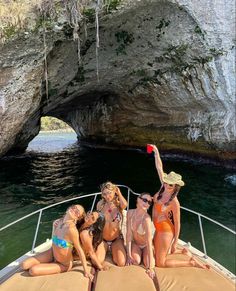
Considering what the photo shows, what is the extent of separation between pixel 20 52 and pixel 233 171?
11.2 metres

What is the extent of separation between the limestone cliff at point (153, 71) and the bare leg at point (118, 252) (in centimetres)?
742

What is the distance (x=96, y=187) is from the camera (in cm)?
1402

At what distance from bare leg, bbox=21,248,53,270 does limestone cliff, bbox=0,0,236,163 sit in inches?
287

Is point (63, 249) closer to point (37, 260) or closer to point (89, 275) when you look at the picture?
point (37, 260)

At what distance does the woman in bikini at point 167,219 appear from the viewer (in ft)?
16.1

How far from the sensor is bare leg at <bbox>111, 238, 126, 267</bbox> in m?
4.90

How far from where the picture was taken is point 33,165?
2005 centimetres

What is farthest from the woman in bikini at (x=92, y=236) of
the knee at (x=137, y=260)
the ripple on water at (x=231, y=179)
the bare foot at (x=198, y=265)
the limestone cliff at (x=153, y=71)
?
the ripple on water at (x=231, y=179)

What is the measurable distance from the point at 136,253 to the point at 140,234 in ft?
0.90

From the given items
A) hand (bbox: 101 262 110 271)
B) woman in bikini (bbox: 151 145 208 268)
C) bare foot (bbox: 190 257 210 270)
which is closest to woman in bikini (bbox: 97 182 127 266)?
hand (bbox: 101 262 110 271)

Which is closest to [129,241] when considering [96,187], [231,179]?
[96,187]

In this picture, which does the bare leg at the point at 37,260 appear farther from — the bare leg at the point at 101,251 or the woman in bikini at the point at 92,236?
the bare leg at the point at 101,251

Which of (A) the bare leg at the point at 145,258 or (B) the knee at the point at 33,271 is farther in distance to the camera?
(A) the bare leg at the point at 145,258

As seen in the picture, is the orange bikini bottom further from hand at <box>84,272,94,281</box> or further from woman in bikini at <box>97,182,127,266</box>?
hand at <box>84,272,94,281</box>
